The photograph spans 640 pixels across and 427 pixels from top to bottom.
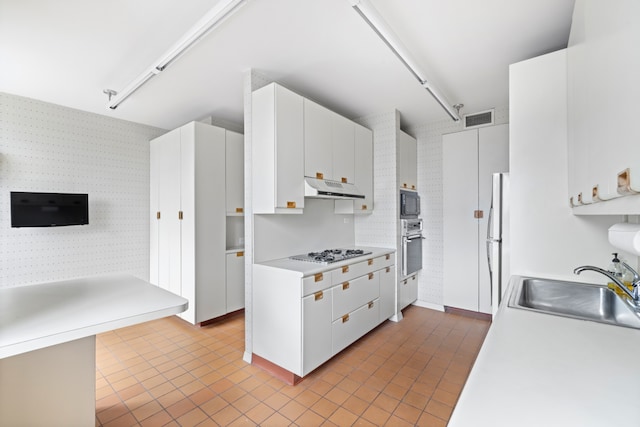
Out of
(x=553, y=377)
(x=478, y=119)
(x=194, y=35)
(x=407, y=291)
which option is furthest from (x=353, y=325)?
(x=478, y=119)

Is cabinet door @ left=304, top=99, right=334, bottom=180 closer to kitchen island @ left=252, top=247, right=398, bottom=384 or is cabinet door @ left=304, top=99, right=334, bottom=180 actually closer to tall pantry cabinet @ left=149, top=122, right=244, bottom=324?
kitchen island @ left=252, top=247, right=398, bottom=384

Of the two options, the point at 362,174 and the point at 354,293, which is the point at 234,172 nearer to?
the point at 362,174

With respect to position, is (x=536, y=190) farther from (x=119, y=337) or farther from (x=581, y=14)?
(x=119, y=337)

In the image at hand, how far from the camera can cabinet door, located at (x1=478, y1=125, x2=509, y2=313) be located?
359 centimetres

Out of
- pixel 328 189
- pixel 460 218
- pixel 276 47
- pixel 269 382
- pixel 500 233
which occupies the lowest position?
pixel 269 382

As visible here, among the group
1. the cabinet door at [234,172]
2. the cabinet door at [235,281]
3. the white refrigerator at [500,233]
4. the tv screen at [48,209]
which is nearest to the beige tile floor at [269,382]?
the cabinet door at [235,281]

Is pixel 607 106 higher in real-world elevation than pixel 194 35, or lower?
lower

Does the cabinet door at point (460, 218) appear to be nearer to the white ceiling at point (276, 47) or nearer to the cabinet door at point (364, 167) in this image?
the white ceiling at point (276, 47)

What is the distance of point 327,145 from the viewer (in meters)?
3.05

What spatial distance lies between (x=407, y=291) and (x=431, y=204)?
1.31m

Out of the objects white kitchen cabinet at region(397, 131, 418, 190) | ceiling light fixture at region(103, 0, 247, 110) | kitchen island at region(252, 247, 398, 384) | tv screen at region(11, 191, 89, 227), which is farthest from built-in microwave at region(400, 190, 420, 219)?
tv screen at region(11, 191, 89, 227)

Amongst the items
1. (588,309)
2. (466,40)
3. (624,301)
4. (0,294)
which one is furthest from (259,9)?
(588,309)

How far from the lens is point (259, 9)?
1.89 meters

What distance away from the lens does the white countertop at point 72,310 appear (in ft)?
3.34
